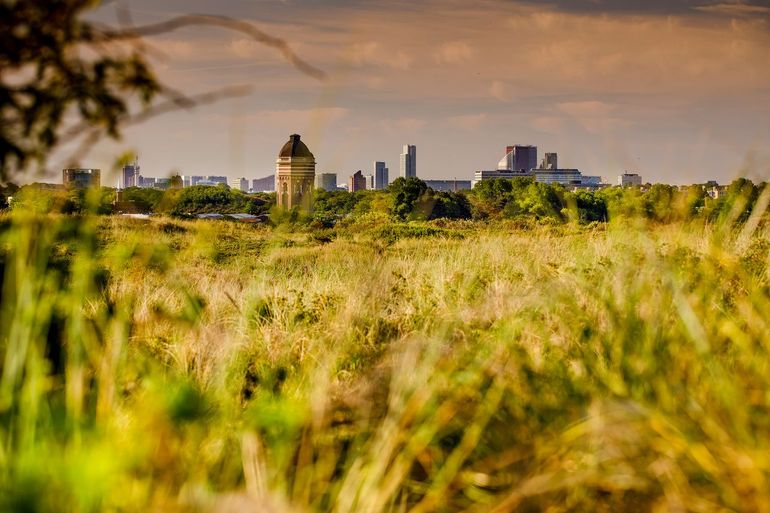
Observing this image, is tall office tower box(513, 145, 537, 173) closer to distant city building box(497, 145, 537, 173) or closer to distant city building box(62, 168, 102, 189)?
distant city building box(497, 145, 537, 173)

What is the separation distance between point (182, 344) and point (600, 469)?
2.22 metres

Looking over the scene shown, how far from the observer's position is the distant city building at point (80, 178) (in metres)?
2.41

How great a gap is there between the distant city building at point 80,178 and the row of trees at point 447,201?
5 cm

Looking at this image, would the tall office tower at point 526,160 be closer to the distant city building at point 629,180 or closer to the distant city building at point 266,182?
the distant city building at point 266,182

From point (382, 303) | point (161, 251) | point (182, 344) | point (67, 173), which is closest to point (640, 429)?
point (161, 251)

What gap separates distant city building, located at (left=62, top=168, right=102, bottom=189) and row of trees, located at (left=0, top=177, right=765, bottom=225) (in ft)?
0.16

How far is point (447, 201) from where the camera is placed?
1478 inches

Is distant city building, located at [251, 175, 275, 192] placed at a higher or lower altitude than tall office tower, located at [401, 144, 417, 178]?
lower

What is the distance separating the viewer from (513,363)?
2.61 m

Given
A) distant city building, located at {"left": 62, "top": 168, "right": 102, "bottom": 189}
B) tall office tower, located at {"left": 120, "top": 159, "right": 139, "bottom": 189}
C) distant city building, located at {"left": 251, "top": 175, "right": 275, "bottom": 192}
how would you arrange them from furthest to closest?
distant city building, located at {"left": 251, "top": 175, "right": 275, "bottom": 192}
tall office tower, located at {"left": 120, "top": 159, "right": 139, "bottom": 189}
distant city building, located at {"left": 62, "top": 168, "right": 102, "bottom": 189}

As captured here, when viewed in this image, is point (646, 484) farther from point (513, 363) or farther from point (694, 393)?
point (513, 363)

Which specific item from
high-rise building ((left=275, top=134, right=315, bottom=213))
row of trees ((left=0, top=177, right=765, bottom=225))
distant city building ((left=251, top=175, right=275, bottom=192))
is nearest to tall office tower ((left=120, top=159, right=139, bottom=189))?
row of trees ((left=0, top=177, right=765, bottom=225))

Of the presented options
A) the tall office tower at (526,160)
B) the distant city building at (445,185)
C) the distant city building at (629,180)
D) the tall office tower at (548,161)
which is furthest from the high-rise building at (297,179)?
the tall office tower at (526,160)

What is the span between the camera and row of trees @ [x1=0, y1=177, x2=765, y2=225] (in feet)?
9.52
